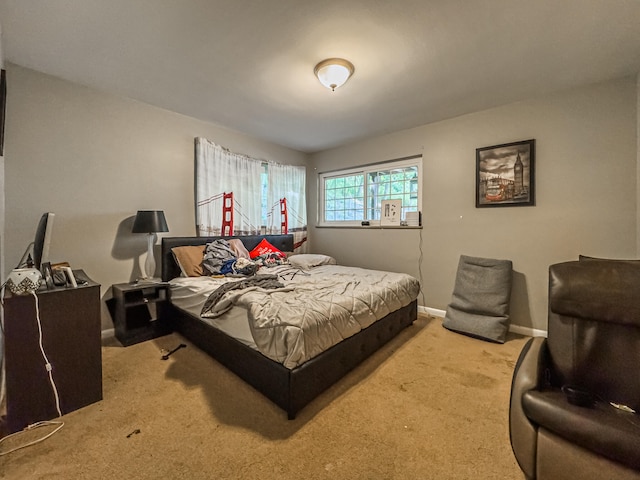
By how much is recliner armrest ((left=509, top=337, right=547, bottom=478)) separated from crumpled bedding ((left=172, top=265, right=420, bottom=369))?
1.09 metres

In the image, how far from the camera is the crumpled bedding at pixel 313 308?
5.64 ft

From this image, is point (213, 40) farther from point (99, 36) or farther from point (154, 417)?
point (154, 417)

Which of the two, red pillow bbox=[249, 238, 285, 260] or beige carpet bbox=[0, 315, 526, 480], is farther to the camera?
red pillow bbox=[249, 238, 285, 260]

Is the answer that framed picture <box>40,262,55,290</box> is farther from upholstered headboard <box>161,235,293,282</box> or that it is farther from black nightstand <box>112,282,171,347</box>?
upholstered headboard <box>161,235,293,282</box>

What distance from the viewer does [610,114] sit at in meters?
2.50

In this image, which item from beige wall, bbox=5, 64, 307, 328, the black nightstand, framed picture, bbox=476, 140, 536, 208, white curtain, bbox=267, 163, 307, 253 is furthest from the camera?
white curtain, bbox=267, 163, 307, 253

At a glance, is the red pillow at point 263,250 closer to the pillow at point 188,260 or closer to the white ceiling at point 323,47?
the pillow at point 188,260

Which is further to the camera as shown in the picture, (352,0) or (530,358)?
(352,0)

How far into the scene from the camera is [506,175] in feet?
9.96

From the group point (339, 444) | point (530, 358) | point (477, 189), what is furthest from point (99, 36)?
point (477, 189)

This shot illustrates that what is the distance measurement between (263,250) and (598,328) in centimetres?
339

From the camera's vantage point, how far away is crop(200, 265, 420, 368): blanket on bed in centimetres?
172

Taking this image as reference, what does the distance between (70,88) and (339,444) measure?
3838 mm

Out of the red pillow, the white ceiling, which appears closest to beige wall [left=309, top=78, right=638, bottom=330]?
the white ceiling
